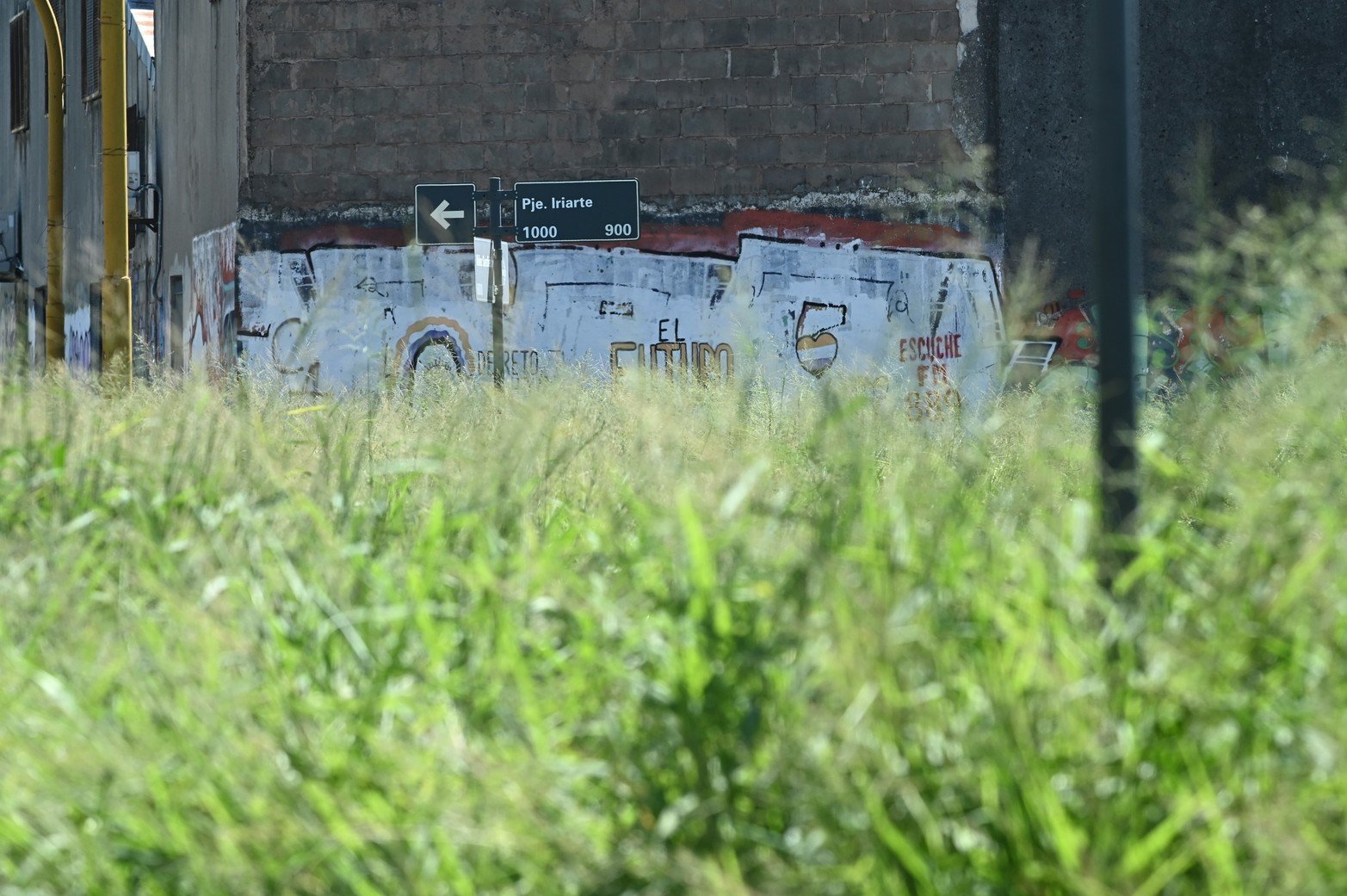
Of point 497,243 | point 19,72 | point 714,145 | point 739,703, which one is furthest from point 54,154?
point 739,703

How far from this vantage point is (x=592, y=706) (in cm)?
296

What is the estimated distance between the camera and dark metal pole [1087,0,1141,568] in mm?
3496

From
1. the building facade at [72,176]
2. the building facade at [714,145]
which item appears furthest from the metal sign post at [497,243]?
the building facade at [72,176]

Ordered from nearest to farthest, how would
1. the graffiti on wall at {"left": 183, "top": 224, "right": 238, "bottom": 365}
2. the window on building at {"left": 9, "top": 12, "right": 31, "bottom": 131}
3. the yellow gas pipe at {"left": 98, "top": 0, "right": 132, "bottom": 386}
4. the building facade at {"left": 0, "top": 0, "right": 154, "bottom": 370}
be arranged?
the yellow gas pipe at {"left": 98, "top": 0, "right": 132, "bottom": 386}, the graffiti on wall at {"left": 183, "top": 224, "right": 238, "bottom": 365}, the building facade at {"left": 0, "top": 0, "right": 154, "bottom": 370}, the window on building at {"left": 9, "top": 12, "right": 31, "bottom": 131}

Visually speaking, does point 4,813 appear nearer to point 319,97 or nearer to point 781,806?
point 781,806

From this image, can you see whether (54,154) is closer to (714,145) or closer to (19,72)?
(714,145)

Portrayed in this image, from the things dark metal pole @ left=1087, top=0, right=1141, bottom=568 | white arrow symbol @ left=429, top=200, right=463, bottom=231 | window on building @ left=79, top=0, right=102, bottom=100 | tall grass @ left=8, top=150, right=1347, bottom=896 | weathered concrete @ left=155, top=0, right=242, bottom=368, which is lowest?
tall grass @ left=8, top=150, right=1347, bottom=896

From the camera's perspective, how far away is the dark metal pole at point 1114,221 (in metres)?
3.50

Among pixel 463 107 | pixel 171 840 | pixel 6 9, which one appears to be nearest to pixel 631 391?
pixel 171 840

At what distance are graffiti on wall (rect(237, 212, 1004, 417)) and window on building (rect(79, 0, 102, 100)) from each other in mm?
7096

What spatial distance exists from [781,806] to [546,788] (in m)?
0.36

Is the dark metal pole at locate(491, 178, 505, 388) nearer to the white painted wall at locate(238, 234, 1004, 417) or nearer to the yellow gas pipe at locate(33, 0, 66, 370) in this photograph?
the white painted wall at locate(238, 234, 1004, 417)

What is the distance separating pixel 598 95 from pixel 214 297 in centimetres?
459

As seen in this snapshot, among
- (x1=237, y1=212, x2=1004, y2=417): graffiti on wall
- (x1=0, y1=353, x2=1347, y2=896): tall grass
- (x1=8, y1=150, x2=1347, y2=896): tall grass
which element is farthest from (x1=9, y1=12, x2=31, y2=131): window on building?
(x1=0, y1=353, x2=1347, y2=896): tall grass
